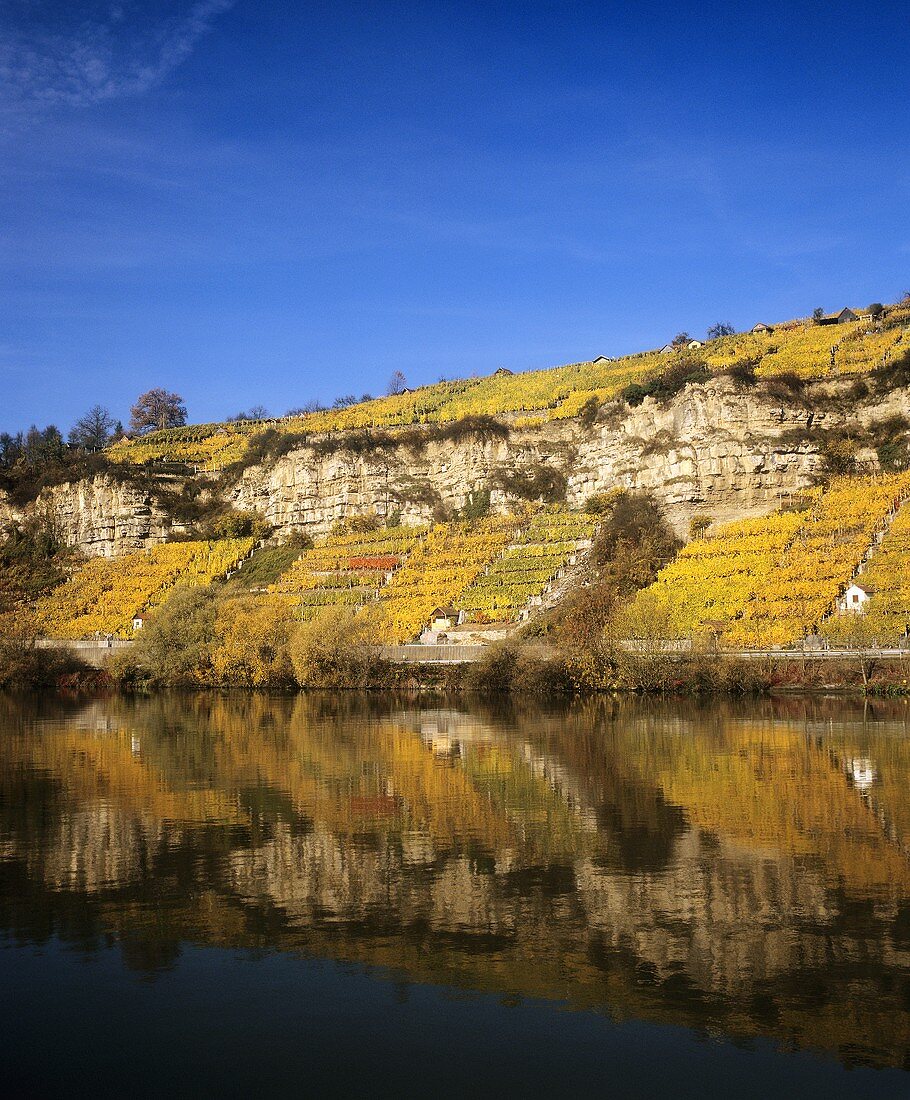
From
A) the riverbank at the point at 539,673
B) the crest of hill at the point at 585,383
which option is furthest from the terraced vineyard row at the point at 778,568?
the crest of hill at the point at 585,383

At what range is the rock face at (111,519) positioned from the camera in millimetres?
85250

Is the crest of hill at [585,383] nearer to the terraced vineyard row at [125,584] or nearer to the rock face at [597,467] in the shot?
the rock face at [597,467]

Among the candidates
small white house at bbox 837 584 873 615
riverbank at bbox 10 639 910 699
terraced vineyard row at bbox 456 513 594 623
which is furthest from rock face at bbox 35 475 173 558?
small white house at bbox 837 584 873 615

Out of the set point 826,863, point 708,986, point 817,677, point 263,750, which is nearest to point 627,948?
point 708,986

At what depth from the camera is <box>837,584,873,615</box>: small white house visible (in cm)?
4462

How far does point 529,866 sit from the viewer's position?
14930 mm

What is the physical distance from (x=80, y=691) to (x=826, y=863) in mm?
49608

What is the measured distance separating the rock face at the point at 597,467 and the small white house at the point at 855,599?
52.0ft

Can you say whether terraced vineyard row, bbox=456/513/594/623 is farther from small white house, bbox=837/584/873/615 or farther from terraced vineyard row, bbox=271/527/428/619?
small white house, bbox=837/584/873/615

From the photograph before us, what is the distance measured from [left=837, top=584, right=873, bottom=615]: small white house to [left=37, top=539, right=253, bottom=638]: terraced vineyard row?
143 feet

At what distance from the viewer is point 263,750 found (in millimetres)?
28688

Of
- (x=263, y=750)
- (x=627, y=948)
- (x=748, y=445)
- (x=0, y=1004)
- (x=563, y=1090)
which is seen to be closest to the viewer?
(x=563, y=1090)

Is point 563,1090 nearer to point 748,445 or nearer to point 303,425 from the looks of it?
point 748,445

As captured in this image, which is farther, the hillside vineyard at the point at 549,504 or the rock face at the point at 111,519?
the rock face at the point at 111,519
